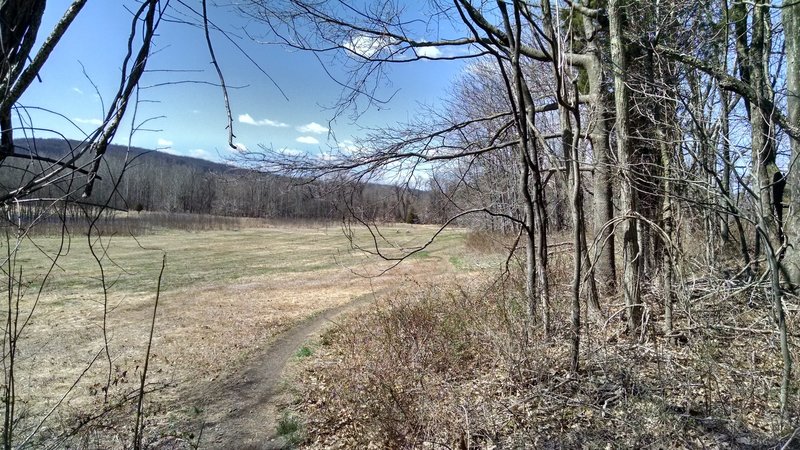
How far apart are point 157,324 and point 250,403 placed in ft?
22.8

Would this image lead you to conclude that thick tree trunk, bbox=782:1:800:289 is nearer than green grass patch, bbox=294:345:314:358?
Yes

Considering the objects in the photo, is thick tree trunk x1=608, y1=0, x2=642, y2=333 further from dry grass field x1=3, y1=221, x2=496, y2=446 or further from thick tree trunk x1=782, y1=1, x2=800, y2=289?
thick tree trunk x1=782, y1=1, x2=800, y2=289

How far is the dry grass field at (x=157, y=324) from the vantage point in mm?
6426

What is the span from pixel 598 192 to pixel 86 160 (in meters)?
5.65

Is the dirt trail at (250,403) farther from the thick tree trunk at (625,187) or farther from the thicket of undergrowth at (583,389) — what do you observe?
the thick tree trunk at (625,187)

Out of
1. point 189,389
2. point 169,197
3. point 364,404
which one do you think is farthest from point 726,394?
point 169,197

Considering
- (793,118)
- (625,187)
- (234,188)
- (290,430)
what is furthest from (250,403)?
(793,118)

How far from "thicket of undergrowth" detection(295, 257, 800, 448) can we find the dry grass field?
1600 millimetres

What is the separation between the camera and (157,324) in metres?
11.9

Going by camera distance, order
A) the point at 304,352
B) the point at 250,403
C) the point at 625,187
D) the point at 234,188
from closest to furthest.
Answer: the point at 625,187 → the point at 250,403 → the point at 234,188 → the point at 304,352

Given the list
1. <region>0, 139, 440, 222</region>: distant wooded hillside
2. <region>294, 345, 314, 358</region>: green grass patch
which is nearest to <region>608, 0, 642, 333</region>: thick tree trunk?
<region>0, 139, 440, 222</region>: distant wooded hillside

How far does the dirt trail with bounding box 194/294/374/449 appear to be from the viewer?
5578mm

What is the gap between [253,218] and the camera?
225 feet

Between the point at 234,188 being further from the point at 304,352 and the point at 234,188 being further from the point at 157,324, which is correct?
the point at 157,324
